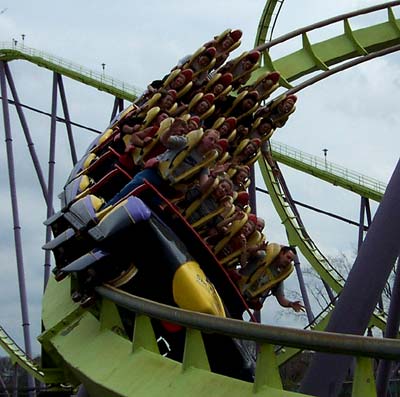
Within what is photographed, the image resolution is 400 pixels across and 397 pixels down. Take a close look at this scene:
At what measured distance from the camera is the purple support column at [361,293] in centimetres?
279

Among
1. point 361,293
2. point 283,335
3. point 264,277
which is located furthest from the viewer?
point 264,277

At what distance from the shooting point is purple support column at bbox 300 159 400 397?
2.79 meters

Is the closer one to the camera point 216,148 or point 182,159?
point 182,159

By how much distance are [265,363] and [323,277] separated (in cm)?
607

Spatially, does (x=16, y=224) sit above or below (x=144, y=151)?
above

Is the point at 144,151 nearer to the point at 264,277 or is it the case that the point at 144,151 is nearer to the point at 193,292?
the point at 264,277

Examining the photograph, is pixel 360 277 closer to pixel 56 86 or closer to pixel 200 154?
pixel 200 154

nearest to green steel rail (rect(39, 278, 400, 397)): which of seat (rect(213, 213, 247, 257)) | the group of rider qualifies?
the group of rider

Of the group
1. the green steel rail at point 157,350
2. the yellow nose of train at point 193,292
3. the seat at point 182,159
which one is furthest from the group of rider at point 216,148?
the green steel rail at point 157,350

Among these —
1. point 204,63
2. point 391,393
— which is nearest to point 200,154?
point 204,63

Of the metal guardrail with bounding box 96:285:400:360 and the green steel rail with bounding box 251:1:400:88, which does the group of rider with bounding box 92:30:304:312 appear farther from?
the green steel rail with bounding box 251:1:400:88

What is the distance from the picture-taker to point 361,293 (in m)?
2.86

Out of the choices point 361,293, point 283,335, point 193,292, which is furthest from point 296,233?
point 283,335

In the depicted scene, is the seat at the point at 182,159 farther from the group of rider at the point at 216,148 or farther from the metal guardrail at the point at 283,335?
the metal guardrail at the point at 283,335
